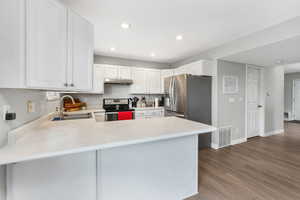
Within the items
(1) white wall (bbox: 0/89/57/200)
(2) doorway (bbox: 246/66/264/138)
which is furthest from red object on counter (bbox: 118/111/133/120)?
(2) doorway (bbox: 246/66/264/138)

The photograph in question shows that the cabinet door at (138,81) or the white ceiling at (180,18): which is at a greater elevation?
the white ceiling at (180,18)

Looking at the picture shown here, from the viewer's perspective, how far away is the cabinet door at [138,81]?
4102 mm

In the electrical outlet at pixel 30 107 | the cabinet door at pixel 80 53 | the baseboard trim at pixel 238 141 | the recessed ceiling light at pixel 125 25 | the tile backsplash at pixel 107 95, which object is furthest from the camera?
the tile backsplash at pixel 107 95

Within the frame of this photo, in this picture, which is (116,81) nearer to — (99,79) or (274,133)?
(99,79)

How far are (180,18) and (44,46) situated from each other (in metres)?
1.88

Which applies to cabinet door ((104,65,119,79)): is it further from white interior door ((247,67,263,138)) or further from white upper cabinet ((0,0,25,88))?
white interior door ((247,67,263,138))

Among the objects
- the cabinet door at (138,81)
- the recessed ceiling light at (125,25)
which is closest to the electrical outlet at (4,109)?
the recessed ceiling light at (125,25)

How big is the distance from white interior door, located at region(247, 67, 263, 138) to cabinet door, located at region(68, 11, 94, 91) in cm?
437

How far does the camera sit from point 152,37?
2.74 m

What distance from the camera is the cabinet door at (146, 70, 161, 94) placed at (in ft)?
14.0

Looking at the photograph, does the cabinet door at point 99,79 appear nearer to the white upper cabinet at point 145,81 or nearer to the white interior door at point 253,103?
the white upper cabinet at point 145,81

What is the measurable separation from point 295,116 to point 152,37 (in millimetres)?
8459

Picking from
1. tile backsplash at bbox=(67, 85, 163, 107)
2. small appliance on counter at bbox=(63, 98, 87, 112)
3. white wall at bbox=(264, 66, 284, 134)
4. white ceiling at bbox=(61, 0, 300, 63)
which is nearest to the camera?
white ceiling at bbox=(61, 0, 300, 63)

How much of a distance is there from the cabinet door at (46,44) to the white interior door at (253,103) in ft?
15.2
